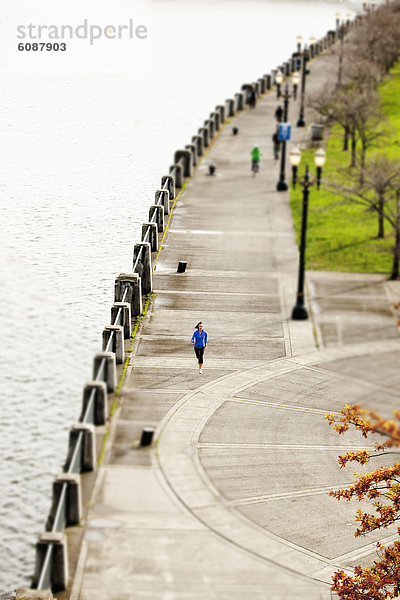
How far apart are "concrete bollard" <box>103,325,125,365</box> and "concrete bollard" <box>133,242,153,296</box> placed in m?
5.09

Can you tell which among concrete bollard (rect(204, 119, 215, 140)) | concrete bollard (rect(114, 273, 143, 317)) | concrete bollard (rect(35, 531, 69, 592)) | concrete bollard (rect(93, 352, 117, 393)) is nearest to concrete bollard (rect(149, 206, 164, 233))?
concrete bollard (rect(114, 273, 143, 317))

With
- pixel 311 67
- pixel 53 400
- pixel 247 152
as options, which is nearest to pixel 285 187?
pixel 247 152

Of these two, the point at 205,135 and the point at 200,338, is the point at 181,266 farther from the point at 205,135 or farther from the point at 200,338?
the point at 205,135

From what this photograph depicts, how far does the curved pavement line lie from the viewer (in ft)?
54.1

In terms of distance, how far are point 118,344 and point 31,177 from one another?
91.2 feet

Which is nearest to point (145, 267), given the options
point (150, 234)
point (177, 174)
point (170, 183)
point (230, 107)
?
point (150, 234)

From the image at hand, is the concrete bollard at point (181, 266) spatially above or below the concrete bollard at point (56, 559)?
above

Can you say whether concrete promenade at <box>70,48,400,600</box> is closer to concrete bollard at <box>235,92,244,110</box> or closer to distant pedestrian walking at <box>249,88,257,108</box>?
concrete bollard at <box>235,92,244,110</box>

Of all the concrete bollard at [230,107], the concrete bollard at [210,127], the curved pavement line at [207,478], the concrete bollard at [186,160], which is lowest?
the curved pavement line at [207,478]

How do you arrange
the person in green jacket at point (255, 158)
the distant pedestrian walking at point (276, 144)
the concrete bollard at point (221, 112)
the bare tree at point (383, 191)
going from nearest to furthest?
1. the bare tree at point (383, 191)
2. the person in green jacket at point (255, 158)
3. the distant pedestrian walking at point (276, 144)
4. the concrete bollard at point (221, 112)

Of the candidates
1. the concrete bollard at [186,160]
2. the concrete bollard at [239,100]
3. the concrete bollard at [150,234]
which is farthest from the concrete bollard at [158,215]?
the concrete bollard at [239,100]

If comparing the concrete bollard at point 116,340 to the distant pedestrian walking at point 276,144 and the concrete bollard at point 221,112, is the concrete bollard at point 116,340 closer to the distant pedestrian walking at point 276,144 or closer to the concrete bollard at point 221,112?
the distant pedestrian walking at point 276,144

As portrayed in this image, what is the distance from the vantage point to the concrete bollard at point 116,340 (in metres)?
23.6

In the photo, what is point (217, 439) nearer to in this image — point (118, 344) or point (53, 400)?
point (118, 344)
